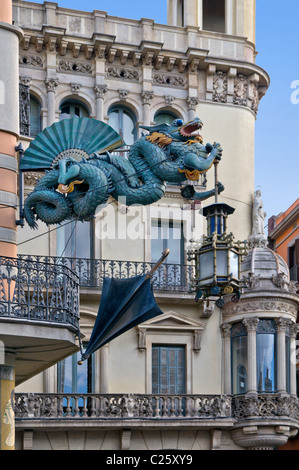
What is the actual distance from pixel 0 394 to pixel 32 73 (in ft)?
66.9

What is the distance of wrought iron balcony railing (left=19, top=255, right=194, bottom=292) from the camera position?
3572 centimetres

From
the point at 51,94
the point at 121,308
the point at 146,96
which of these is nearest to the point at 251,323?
the point at 146,96

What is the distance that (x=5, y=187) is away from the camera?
60.8ft

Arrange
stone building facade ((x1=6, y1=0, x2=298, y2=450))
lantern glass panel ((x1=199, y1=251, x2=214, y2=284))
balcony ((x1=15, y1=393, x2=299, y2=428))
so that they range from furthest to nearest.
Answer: stone building facade ((x1=6, y1=0, x2=298, y2=450)) → balcony ((x1=15, y1=393, x2=299, y2=428)) → lantern glass panel ((x1=199, y1=251, x2=214, y2=284))

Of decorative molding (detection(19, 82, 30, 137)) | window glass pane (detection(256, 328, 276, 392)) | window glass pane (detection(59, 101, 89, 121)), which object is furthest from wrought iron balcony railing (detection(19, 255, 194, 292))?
decorative molding (detection(19, 82, 30, 137))

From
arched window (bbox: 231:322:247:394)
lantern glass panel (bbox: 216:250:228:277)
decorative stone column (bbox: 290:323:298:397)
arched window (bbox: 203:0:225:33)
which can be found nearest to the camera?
lantern glass panel (bbox: 216:250:228:277)

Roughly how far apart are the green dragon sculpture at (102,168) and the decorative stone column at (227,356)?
18.6 meters

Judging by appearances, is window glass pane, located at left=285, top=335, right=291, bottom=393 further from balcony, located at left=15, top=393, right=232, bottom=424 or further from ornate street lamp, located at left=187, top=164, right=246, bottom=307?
ornate street lamp, located at left=187, top=164, right=246, bottom=307

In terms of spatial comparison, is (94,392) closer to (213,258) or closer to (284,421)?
(284,421)

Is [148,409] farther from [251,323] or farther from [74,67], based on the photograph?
[74,67]

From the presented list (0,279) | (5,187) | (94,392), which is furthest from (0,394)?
(94,392)

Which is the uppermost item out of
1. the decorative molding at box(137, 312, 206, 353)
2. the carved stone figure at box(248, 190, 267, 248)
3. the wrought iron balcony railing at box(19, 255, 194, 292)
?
the carved stone figure at box(248, 190, 267, 248)

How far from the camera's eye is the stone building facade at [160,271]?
1399 inches

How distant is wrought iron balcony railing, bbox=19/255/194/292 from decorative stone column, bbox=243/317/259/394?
2064 mm
